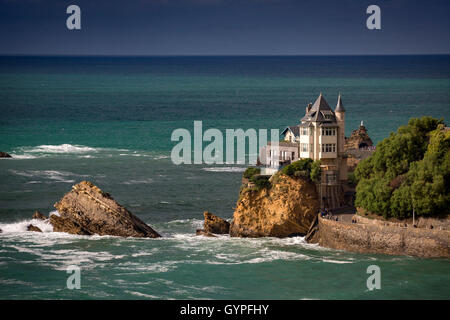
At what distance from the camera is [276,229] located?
98375 mm

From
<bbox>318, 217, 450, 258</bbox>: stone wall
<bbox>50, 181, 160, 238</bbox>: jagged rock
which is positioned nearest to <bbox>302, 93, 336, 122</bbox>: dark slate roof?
<bbox>318, 217, 450, 258</bbox>: stone wall

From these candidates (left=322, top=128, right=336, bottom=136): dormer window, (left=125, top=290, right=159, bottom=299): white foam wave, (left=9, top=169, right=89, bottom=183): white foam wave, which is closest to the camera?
(left=125, top=290, right=159, bottom=299): white foam wave

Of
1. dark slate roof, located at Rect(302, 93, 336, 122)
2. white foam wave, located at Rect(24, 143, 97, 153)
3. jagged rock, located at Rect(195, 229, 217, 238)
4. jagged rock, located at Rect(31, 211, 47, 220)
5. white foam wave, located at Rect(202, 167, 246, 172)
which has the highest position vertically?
dark slate roof, located at Rect(302, 93, 336, 122)

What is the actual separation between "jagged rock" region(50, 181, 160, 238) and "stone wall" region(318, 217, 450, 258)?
18.9 meters

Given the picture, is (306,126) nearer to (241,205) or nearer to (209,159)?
(241,205)

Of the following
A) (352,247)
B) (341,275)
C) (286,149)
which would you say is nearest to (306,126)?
(286,149)

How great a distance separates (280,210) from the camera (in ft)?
322

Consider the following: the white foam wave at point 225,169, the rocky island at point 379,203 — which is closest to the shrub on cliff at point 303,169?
the rocky island at point 379,203

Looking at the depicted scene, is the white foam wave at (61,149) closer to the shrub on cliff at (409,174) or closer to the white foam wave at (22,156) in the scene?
the white foam wave at (22,156)

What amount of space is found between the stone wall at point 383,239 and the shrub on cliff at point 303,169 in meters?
5.32

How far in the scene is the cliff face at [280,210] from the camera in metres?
98.1

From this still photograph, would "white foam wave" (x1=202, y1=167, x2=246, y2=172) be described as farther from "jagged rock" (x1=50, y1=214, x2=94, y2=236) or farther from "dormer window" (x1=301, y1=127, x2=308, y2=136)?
"jagged rock" (x1=50, y1=214, x2=94, y2=236)

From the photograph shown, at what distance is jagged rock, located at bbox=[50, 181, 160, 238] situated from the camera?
99.9 metres
